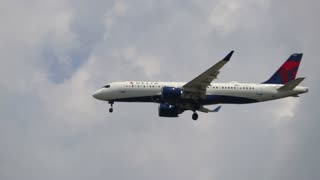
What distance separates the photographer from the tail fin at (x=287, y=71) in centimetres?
10256

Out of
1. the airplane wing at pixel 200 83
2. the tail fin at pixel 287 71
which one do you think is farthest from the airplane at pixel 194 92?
the tail fin at pixel 287 71

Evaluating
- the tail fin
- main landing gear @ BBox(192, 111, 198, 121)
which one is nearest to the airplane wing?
main landing gear @ BBox(192, 111, 198, 121)

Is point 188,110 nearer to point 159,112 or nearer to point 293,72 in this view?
point 159,112

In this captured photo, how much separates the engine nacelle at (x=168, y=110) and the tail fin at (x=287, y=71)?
1131cm

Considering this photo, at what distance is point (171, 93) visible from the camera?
313 feet

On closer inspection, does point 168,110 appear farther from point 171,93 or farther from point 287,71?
point 287,71

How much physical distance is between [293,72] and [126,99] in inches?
826

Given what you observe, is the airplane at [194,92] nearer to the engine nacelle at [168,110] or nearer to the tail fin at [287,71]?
the engine nacelle at [168,110]

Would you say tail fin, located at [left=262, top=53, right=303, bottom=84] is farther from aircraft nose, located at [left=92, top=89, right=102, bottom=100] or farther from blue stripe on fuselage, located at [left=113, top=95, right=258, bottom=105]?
aircraft nose, located at [left=92, top=89, right=102, bottom=100]

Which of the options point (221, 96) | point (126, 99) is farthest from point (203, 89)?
point (126, 99)

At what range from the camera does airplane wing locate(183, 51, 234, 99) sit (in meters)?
94.1

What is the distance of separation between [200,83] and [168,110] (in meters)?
7.69

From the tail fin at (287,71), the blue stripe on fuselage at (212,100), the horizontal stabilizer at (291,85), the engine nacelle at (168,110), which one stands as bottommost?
the engine nacelle at (168,110)

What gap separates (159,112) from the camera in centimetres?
10256
